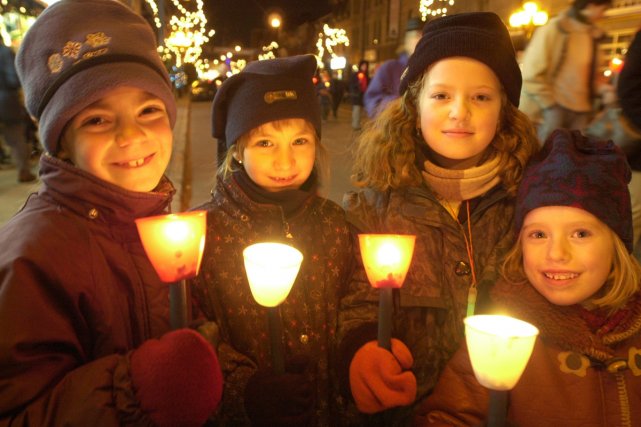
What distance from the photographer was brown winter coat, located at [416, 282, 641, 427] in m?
1.82

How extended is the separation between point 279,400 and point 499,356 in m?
0.84

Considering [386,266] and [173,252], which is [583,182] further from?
[173,252]

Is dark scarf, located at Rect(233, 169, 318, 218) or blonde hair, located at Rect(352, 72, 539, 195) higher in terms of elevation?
blonde hair, located at Rect(352, 72, 539, 195)

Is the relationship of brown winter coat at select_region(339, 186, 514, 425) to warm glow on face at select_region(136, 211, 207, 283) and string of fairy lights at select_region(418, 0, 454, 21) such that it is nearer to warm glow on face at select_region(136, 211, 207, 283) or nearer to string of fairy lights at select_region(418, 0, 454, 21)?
warm glow on face at select_region(136, 211, 207, 283)

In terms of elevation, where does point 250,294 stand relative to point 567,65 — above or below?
below

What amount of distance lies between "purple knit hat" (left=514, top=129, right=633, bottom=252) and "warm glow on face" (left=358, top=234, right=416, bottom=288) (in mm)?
672

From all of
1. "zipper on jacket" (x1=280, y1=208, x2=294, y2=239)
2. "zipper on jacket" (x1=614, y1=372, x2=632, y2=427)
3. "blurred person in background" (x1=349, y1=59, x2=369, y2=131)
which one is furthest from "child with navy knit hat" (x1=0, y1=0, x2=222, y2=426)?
"blurred person in background" (x1=349, y1=59, x2=369, y2=131)

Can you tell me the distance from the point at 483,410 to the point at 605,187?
3.26ft

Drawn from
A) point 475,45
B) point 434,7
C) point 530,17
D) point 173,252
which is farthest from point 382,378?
point 434,7

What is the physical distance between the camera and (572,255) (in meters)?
1.92

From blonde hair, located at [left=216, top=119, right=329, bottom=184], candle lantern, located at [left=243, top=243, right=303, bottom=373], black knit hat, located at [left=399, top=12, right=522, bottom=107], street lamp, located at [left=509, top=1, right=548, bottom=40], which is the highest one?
street lamp, located at [left=509, top=1, right=548, bottom=40]

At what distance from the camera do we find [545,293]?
6.52ft

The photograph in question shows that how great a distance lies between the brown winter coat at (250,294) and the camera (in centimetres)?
220

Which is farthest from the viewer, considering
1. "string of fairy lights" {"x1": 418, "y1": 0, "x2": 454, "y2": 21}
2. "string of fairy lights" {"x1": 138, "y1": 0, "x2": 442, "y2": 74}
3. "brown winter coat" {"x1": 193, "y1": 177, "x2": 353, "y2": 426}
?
"string of fairy lights" {"x1": 138, "y1": 0, "x2": 442, "y2": 74}
